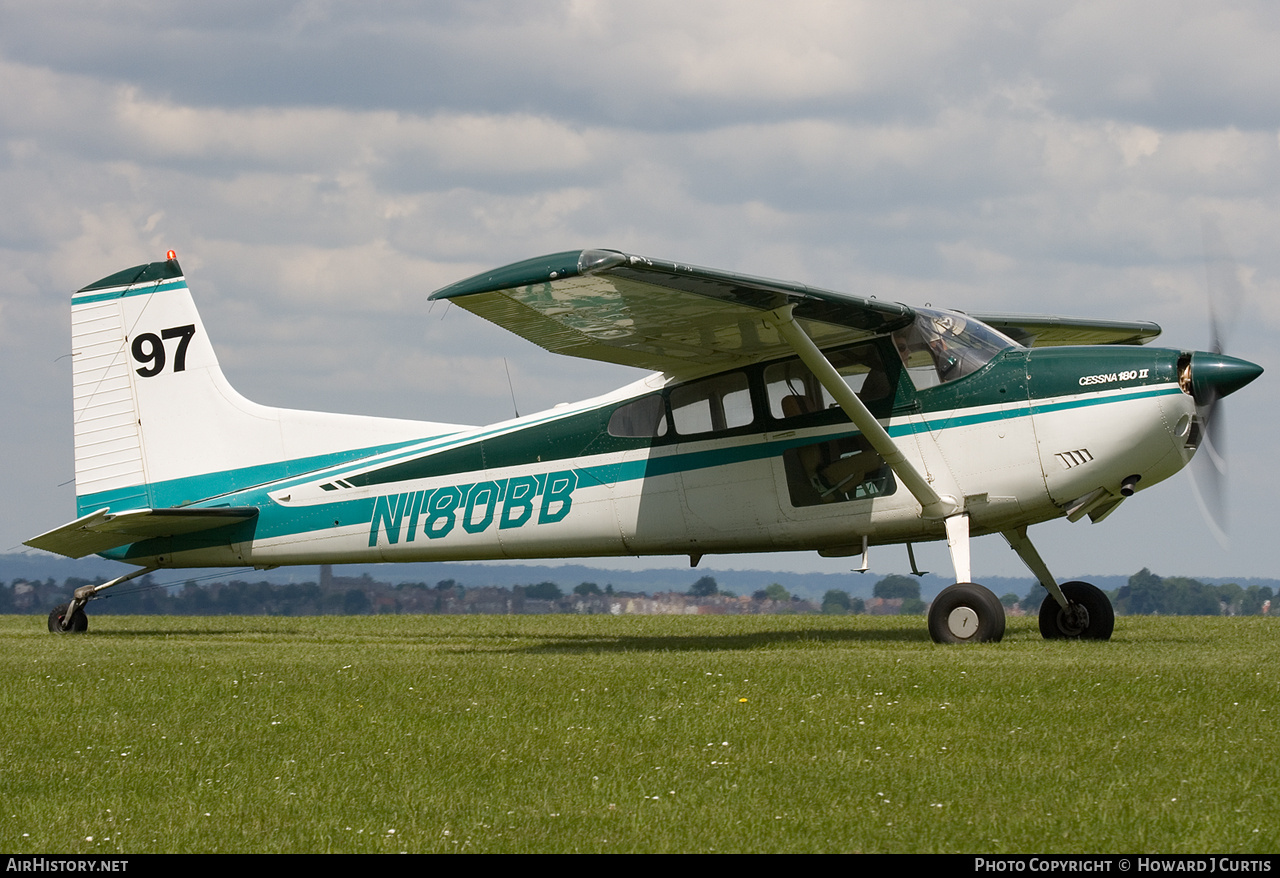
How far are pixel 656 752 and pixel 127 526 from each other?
440 inches

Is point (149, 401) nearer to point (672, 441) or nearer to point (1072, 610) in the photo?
point (672, 441)

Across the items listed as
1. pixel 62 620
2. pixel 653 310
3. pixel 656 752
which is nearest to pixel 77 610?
pixel 62 620

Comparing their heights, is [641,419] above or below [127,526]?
above

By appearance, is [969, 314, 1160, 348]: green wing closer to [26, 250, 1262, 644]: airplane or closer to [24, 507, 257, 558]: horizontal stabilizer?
[26, 250, 1262, 644]: airplane

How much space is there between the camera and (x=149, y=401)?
17984mm

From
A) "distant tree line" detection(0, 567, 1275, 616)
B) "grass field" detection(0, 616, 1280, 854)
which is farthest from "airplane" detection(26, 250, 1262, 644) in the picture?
"distant tree line" detection(0, 567, 1275, 616)

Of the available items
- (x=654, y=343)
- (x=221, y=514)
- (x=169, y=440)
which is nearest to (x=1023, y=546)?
(x=654, y=343)

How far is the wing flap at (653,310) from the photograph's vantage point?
1127 centimetres

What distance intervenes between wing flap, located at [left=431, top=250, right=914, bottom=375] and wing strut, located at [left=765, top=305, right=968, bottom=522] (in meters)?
0.19

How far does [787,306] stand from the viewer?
41.5 ft

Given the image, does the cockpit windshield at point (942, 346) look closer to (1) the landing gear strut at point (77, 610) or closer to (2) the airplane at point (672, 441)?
(2) the airplane at point (672, 441)

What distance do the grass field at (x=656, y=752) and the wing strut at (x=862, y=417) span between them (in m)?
1.51

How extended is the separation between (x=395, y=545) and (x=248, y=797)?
9450mm

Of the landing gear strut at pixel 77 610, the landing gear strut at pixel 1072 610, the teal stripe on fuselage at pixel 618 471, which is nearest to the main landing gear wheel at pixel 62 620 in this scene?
the landing gear strut at pixel 77 610
